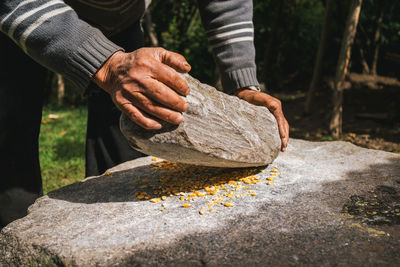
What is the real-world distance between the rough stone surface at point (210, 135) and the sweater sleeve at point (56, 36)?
1.13 ft

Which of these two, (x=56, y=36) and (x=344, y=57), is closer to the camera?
(x=56, y=36)

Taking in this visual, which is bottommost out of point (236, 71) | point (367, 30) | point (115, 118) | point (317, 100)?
point (317, 100)

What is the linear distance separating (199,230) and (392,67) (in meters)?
8.99

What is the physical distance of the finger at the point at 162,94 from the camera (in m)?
1.60

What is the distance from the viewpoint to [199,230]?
5.37 feet

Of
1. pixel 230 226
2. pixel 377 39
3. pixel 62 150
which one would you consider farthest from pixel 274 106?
pixel 377 39

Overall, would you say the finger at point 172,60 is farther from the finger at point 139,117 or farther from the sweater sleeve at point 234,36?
the sweater sleeve at point 234,36

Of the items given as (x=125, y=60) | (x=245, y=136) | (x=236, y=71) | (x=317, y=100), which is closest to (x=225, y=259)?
(x=245, y=136)

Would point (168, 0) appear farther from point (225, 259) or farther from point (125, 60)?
point (225, 259)

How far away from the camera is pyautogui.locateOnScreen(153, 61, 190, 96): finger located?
1.63 metres

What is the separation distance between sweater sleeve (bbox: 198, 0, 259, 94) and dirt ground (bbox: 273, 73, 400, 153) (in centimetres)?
332

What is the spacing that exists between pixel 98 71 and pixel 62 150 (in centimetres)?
401

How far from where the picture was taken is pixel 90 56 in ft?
5.72

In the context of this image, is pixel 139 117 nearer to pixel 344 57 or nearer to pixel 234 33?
pixel 234 33
